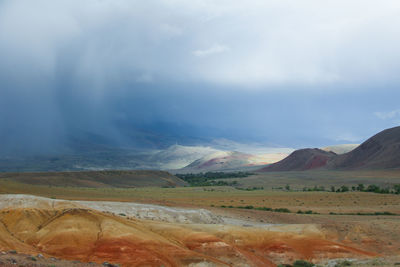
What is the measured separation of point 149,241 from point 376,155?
129801 millimetres

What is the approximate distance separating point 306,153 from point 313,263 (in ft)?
514

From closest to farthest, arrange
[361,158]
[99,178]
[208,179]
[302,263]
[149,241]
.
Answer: [149,241]
[302,263]
[99,178]
[208,179]
[361,158]

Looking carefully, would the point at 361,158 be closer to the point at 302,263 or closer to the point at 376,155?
the point at 376,155

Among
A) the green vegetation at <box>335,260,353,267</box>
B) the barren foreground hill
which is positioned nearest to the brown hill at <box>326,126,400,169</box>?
the barren foreground hill

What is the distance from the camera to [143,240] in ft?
79.3

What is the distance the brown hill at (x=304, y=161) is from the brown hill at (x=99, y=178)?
69.2 m

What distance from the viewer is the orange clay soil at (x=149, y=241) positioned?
22.6 m

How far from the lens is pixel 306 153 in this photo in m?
177

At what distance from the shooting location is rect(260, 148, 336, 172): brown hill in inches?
6506

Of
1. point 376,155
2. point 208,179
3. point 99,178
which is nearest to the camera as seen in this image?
point 99,178

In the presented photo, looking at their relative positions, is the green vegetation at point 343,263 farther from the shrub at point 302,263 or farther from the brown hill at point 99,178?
the brown hill at point 99,178

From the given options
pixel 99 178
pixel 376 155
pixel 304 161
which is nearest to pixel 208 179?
pixel 99 178

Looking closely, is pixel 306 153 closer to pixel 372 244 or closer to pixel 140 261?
pixel 372 244

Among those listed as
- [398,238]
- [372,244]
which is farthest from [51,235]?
[398,238]
